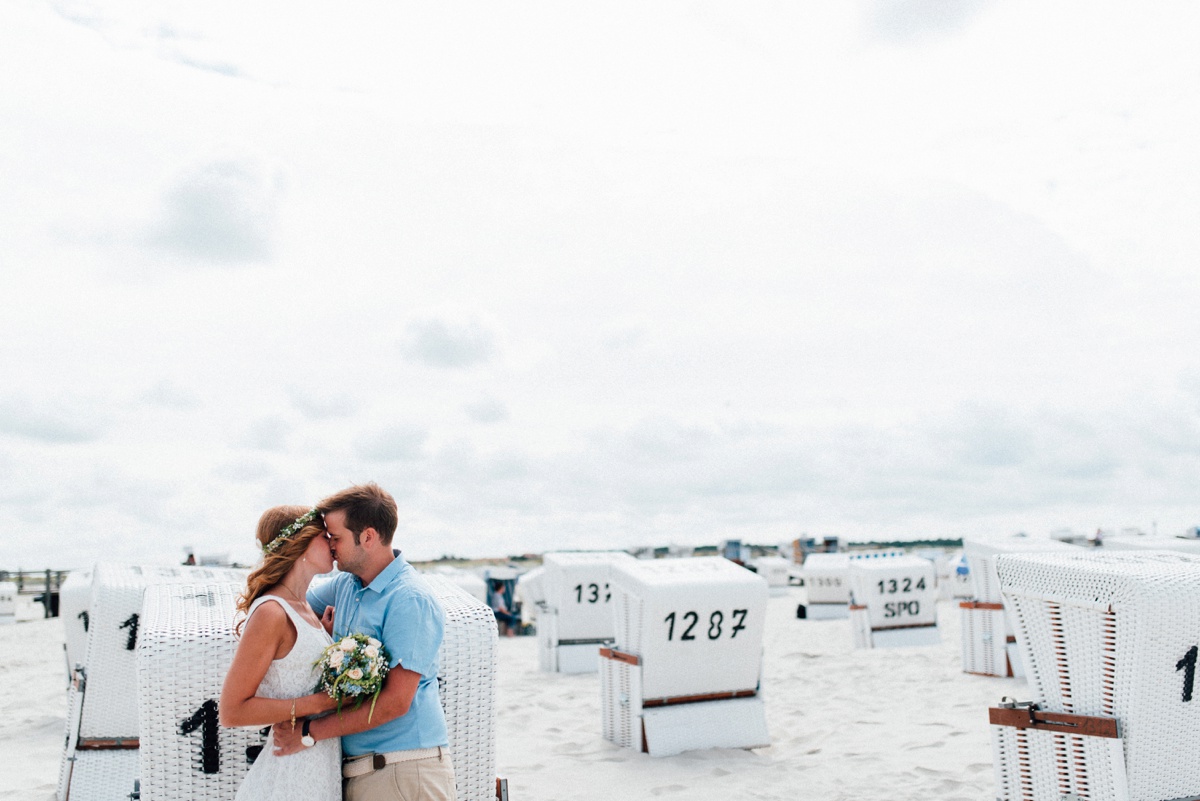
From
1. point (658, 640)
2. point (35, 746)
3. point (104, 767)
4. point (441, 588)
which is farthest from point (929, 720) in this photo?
point (35, 746)

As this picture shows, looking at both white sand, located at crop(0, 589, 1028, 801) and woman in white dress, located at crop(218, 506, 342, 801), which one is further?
white sand, located at crop(0, 589, 1028, 801)

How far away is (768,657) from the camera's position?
14031mm

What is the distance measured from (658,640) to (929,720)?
3079 mm

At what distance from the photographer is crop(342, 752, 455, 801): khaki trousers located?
3049mm

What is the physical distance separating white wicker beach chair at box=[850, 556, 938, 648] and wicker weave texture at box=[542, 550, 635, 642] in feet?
14.9

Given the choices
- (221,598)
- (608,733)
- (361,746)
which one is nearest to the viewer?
(361,746)

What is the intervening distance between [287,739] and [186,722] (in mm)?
663

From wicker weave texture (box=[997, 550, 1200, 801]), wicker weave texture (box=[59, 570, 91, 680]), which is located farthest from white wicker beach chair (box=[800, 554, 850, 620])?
wicker weave texture (box=[997, 550, 1200, 801])

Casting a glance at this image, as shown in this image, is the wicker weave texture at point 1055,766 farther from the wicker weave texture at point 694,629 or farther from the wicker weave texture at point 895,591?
the wicker weave texture at point 895,591

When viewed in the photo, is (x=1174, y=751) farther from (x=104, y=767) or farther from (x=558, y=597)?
(x=558, y=597)

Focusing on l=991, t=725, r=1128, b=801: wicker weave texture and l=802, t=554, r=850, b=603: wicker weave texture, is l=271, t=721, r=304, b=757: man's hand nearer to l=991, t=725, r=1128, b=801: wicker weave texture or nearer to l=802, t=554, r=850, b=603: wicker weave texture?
l=991, t=725, r=1128, b=801: wicker weave texture

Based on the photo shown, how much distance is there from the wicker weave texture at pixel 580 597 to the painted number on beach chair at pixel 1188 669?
8364mm

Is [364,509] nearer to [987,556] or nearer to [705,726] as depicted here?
[705,726]

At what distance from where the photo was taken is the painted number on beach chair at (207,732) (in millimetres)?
3322
